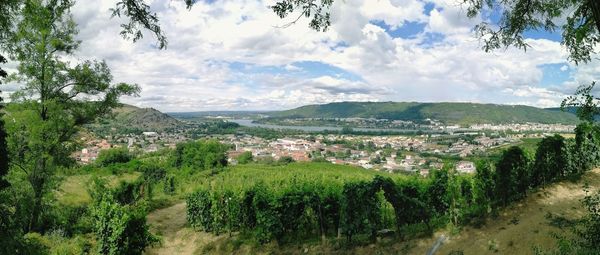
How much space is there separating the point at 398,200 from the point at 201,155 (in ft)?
168

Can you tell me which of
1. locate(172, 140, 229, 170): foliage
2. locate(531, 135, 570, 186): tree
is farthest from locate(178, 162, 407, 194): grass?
locate(531, 135, 570, 186): tree

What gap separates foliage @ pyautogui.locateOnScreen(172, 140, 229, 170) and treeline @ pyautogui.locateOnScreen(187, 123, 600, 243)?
131ft

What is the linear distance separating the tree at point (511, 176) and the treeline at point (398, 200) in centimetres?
3

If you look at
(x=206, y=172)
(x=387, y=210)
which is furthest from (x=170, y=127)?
(x=387, y=210)

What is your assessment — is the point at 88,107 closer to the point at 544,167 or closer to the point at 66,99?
the point at 66,99

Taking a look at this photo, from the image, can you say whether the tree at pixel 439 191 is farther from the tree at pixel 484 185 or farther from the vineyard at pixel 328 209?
the tree at pixel 484 185

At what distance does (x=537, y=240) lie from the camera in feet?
32.0

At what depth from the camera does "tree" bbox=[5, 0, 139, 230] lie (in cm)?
1458

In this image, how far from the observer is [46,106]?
588 inches

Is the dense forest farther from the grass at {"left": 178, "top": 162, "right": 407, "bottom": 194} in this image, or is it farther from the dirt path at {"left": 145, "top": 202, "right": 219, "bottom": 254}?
the grass at {"left": 178, "top": 162, "right": 407, "bottom": 194}

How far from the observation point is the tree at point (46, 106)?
47.8ft

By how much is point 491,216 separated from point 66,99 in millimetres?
17029

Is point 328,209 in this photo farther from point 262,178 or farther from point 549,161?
point 262,178

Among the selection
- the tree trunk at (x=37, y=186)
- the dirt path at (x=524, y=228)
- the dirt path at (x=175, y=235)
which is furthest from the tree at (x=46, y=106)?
the dirt path at (x=524, y=228)
